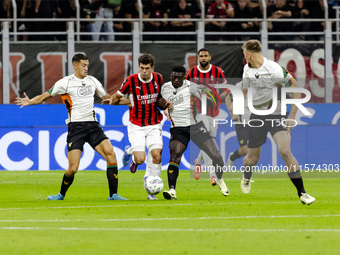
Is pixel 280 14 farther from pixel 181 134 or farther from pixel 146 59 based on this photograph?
pixel 146 59

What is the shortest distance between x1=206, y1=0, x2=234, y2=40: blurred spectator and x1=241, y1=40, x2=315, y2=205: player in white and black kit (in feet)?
27.8

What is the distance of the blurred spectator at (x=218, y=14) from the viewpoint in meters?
19.4

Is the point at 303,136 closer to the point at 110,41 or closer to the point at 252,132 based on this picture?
the point at 110,41

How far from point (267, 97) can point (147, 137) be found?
76.5 inches

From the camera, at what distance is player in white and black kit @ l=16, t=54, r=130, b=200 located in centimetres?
1124

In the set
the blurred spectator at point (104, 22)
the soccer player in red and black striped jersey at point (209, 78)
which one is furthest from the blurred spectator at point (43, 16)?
the soccer player in red and black striped jersey at point (209, 78)

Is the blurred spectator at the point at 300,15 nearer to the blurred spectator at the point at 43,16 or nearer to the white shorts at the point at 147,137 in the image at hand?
the blurred spectator at the point at 43,16

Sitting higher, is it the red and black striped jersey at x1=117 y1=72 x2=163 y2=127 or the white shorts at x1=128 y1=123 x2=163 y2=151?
the red and black striped jersey at x1=117 y1=72 x2=163 y2=127

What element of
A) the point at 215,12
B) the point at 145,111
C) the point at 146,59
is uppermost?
the point at 215,12

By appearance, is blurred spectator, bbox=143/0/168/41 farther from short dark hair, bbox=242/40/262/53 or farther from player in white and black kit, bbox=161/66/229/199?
short dark hair, bbox=242/40/262/53

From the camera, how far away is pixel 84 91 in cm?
1139

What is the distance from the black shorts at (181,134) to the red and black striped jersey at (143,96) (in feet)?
1.02

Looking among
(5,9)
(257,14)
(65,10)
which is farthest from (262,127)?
(5,9)

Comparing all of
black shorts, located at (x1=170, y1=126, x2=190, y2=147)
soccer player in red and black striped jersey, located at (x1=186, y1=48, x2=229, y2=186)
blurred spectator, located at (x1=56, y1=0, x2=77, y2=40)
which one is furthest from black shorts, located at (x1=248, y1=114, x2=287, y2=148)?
blurred spectator, located at (x1=56, y1=0, x2=77, y2=40)
